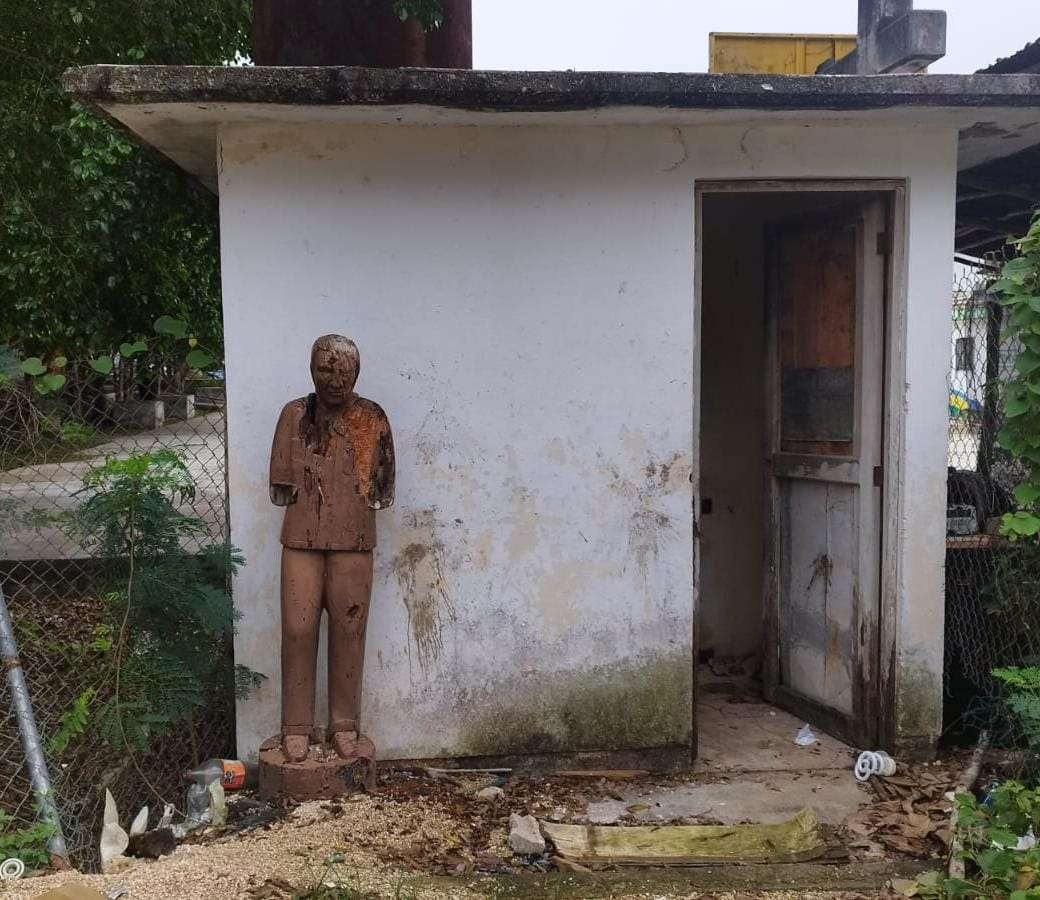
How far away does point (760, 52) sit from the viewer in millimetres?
7242

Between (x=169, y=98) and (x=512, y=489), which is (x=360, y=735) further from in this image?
(x=169, y=98)

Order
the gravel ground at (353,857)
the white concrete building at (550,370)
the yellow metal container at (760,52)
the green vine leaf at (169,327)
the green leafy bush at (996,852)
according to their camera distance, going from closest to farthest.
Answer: the green leafy bush at (996,852), the gravel ground at (353,857), the white concrete building at (550,370), the green vine leaf at (169,327), the yellow metal container at (760,52)

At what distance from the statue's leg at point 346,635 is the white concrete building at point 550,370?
0.25 meters

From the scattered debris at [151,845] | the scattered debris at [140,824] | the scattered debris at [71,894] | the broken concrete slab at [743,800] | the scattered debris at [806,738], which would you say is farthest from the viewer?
the scattered debris at [806,738]

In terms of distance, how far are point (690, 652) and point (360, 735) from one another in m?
1.55

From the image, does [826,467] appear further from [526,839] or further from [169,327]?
[169,327]

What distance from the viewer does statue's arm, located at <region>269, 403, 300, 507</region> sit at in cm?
384

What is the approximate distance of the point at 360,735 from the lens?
4.13m

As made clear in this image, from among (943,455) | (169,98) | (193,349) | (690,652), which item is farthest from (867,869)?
(169,98)

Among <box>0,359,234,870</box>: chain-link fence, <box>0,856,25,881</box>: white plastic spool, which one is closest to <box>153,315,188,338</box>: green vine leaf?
<box>0,359,234,870</box>: chain-link fence

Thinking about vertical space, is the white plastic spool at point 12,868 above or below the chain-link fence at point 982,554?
below

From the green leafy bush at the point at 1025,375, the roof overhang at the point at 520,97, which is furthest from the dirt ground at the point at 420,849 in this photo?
the roof overhang at the point at 520,97

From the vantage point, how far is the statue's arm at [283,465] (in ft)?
12.6

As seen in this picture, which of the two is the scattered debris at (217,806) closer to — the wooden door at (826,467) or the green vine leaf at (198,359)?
the green vine leaf at (198,359)
